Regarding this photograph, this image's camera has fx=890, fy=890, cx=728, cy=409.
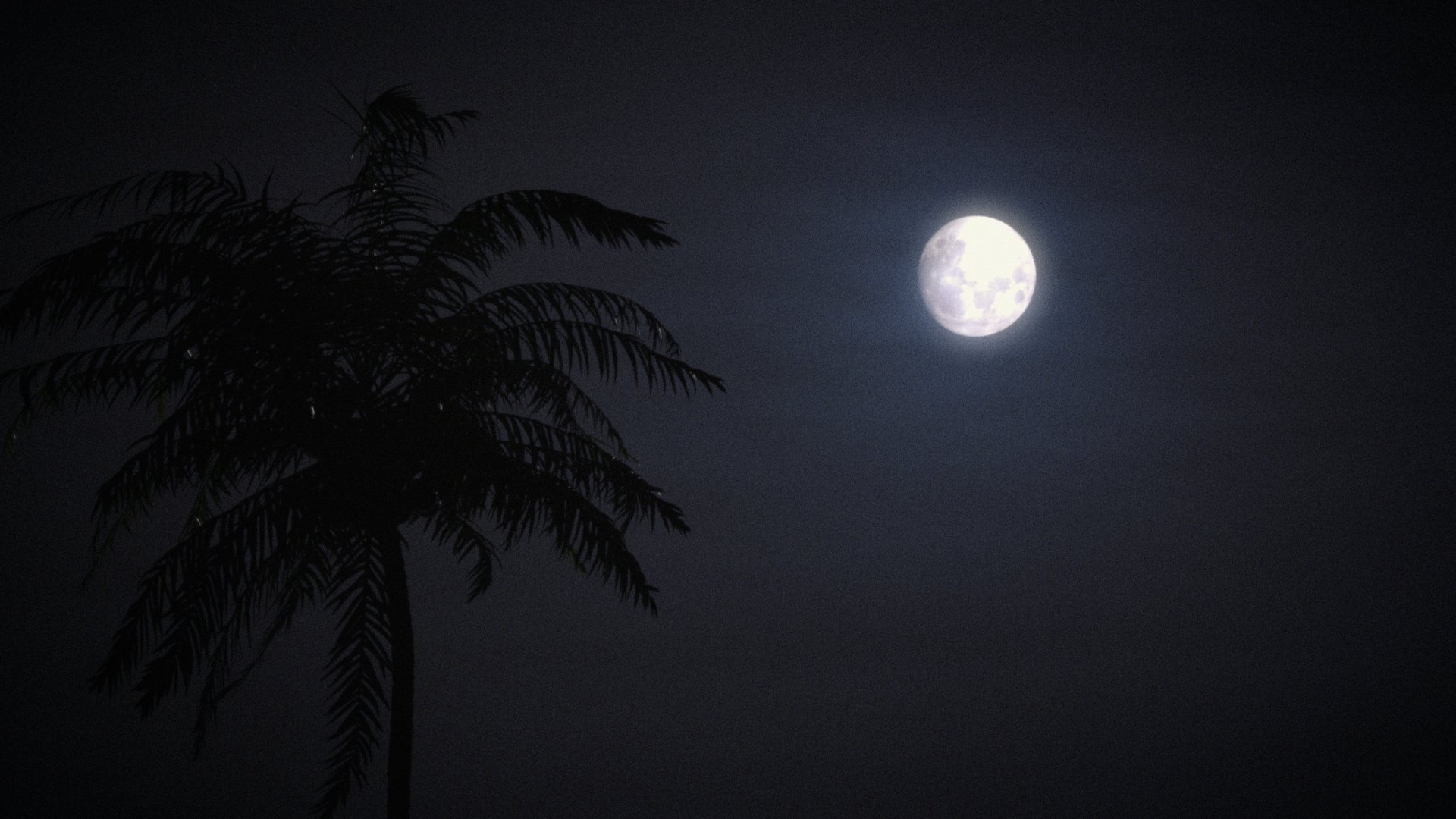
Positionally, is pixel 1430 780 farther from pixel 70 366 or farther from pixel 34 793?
pixel 34 793

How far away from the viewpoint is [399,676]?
796 centimetres

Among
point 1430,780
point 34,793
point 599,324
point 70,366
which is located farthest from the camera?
point 1430,780

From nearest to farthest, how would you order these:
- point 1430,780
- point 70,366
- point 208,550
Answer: point 208,550 → point 70,366 → point 1430,780

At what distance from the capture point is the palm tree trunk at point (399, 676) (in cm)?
782

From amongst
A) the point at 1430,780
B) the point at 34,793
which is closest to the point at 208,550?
the point at 34,793

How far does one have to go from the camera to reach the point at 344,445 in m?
7.43

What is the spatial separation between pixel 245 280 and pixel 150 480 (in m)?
1.87

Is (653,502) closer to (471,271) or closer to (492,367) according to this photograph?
(492,367)

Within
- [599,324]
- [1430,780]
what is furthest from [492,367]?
[1430,780]

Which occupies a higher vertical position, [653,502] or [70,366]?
[70,366]

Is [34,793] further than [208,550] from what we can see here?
Yes

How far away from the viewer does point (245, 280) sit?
7203 millimetres

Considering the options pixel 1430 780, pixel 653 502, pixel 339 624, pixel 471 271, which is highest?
pixel 471 271

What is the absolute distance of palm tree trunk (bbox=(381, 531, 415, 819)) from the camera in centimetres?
782
